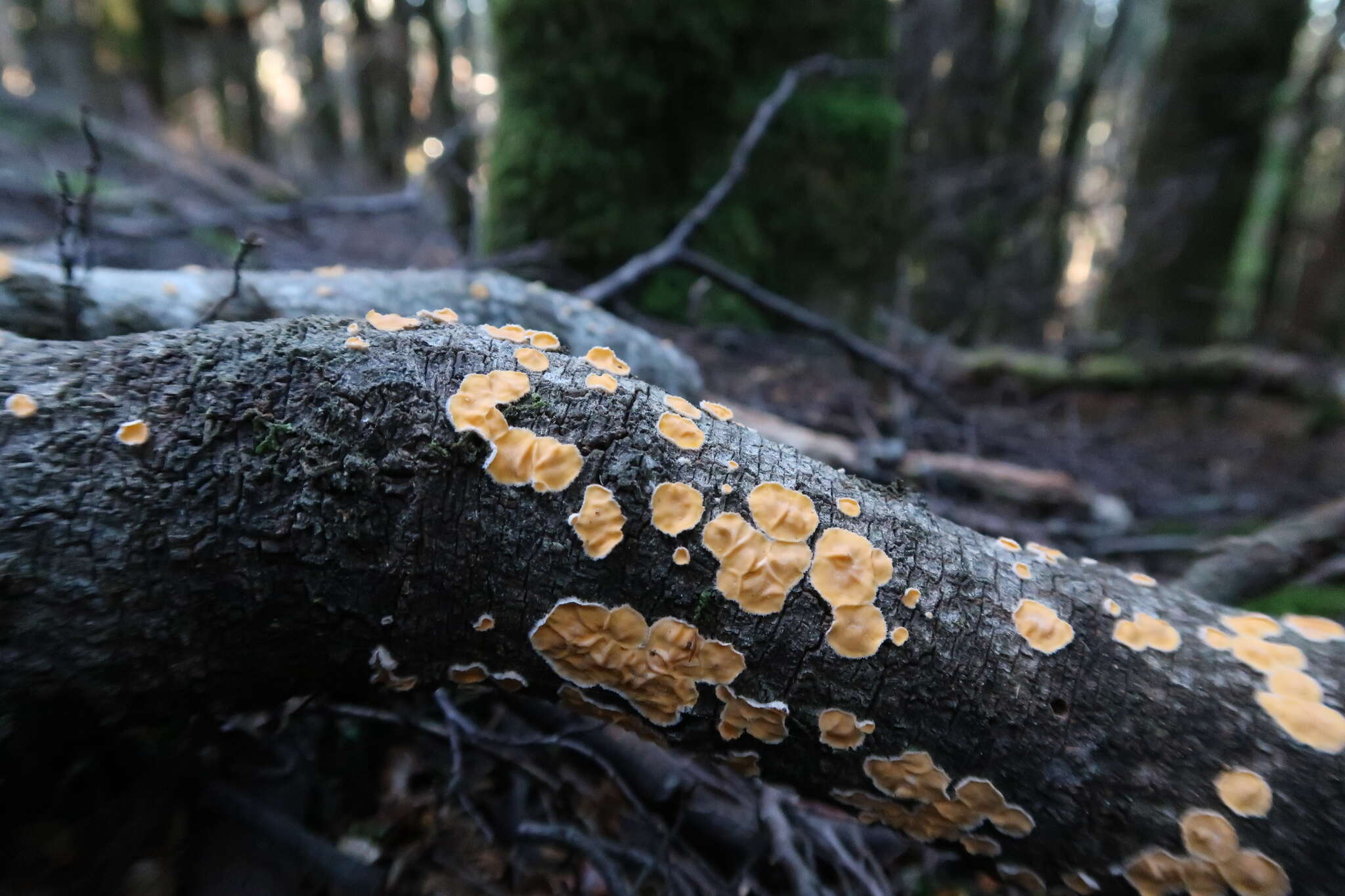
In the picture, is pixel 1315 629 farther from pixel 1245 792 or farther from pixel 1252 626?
pixel 1245 792

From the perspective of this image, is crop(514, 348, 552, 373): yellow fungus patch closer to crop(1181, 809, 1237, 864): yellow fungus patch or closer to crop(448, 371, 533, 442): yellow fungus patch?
crop(448, 371, 533, 442): yellow fungus patch

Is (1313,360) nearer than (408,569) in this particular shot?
No

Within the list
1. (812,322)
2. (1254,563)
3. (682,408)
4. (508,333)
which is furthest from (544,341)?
(812,322)

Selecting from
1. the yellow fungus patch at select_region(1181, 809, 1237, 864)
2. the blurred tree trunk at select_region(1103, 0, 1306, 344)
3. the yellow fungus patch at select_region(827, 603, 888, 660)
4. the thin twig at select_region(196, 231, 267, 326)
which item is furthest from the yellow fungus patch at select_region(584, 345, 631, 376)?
the blurred tree trunk at select_region(1103, 0, 1306, 344)

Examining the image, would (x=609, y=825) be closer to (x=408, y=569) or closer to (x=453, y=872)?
(x=453, y=872)

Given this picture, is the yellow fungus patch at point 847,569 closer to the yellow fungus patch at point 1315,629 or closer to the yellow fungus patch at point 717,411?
the yellow fungus patch at point 717,411

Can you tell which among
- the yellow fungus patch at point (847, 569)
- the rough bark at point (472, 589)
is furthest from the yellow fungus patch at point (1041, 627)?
the yellow fungus patch at point (847, 569)

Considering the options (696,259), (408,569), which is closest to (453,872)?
(408,569)
